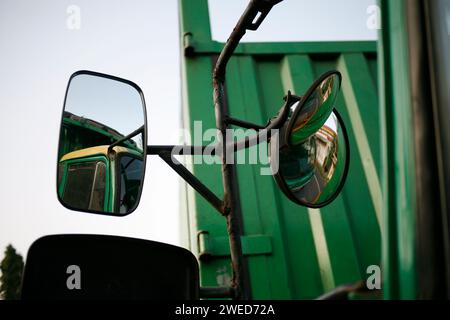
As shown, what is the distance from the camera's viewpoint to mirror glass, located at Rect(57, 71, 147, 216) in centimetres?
137

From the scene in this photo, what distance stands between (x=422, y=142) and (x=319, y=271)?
1473 mm

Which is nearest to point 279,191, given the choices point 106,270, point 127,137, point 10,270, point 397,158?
point 127,137

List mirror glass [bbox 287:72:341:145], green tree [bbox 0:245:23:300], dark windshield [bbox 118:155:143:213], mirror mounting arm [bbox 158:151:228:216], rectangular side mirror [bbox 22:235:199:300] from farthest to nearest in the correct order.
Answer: green tree [bbox 0:245:23:300]
dark windshield [bbox 118:155:143:213]
mirror mounting arm [bbox 158:151:228:216]
mirror glass [bbox 287:72:341:145]
rectangular side mirror [bbox 22:235:199:300]

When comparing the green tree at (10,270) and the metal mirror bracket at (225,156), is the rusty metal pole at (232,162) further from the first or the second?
the green tree at (10,270)

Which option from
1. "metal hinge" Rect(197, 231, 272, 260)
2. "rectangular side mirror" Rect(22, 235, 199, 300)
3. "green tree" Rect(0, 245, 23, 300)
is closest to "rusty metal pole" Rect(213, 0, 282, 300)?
"rectangular side mirror" Rect(22, 235, 199, 300)

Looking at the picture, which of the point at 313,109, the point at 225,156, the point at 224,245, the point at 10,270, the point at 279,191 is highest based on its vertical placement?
the point at 313,109

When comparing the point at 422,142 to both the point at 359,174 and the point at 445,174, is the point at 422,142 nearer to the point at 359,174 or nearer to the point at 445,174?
the point at 445,174

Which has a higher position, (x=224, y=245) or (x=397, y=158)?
(x=397, y=158)

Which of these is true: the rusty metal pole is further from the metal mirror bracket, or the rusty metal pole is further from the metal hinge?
the metal hinge

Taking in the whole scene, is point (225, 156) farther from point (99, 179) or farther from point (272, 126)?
point (99, 179)

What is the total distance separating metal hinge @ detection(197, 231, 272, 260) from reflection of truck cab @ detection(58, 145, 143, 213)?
61 cm

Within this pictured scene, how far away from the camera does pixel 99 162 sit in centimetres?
139

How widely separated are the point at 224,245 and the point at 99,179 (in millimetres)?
795

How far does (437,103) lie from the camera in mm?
722
